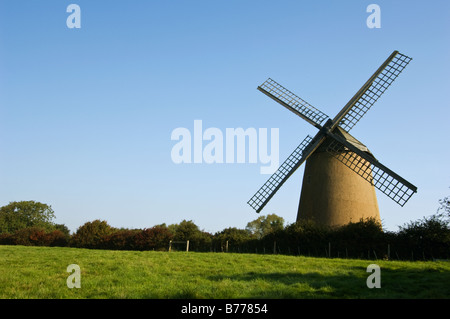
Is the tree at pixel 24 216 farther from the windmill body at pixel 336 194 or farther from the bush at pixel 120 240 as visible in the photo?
the windmill body at pixel 336 194

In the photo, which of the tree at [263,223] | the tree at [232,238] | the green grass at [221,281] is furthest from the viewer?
the tree at [263,223]

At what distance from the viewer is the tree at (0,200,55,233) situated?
76.8 metres

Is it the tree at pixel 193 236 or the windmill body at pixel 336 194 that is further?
the tree at pixel 193 236

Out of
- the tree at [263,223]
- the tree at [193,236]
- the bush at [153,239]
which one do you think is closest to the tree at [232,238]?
the tree at [193,236]

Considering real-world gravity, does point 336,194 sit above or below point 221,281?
above

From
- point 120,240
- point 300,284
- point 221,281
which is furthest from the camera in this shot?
point 120,240

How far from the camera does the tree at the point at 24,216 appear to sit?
76750 millimetres

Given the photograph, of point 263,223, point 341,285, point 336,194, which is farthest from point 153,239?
point 263,223

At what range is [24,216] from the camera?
7912cm

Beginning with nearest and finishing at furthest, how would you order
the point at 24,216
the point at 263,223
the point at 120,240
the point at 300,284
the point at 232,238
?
the point at 300,284, the point at 232,238, the point at 120,240, the point at 24,216, the point at 263,223

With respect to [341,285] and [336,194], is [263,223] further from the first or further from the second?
[341,285]

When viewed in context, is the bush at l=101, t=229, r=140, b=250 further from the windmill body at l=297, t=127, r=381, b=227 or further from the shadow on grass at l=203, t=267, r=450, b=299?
the shadow on grass at l=203, t=267, r=450, b=299

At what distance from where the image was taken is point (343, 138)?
2544 centimetres

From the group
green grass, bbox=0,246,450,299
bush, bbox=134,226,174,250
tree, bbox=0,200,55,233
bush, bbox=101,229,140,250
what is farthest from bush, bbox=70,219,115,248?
tree, bbox=0,200,55,233
